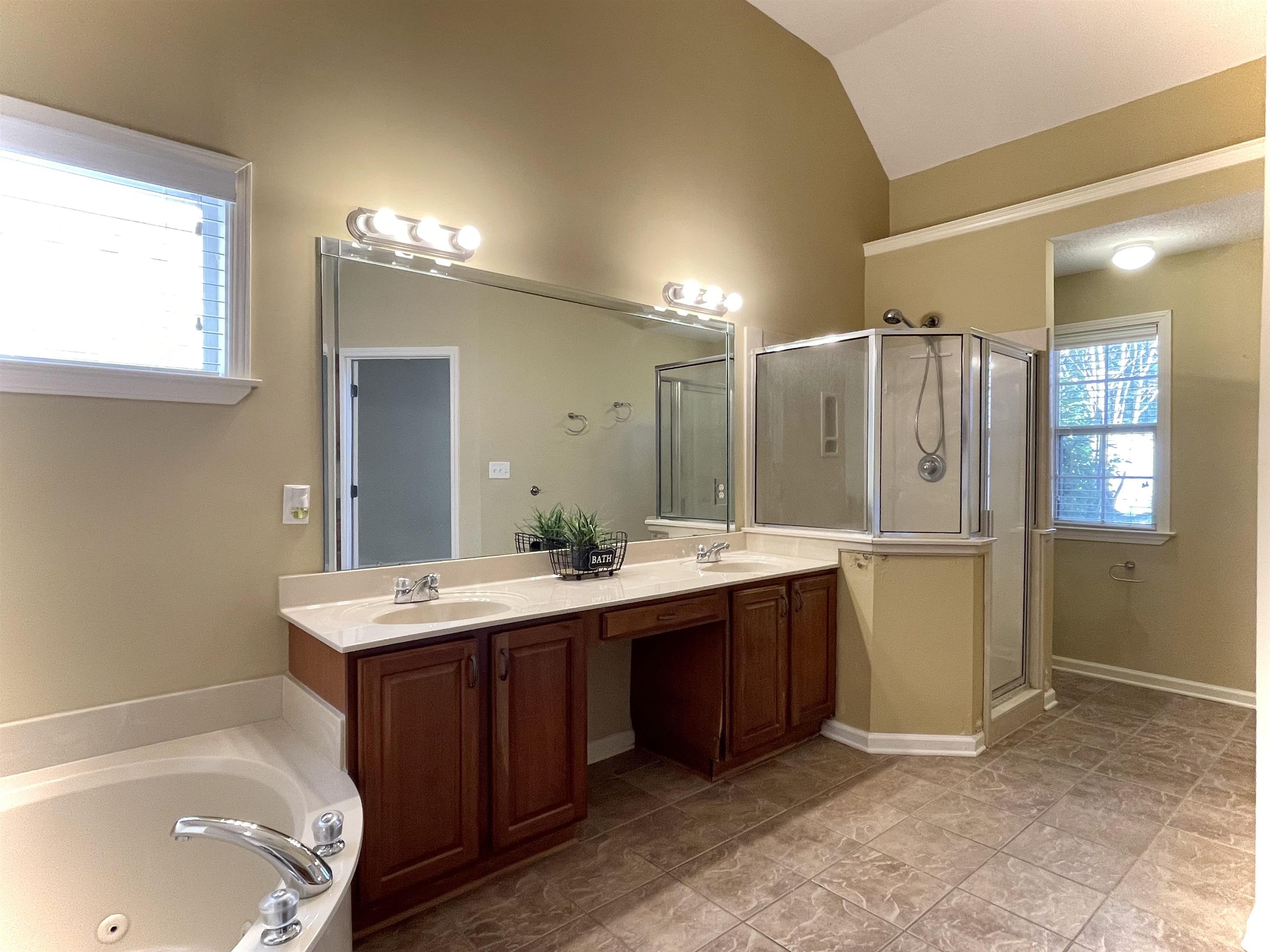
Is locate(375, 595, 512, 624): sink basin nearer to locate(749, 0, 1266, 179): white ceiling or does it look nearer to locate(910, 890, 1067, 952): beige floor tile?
locate(910, 890, 1067, 952): beige floor tile

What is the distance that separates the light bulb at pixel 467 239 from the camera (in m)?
2.36

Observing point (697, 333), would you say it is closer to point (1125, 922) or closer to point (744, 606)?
point (744, 606)

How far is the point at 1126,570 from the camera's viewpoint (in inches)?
159

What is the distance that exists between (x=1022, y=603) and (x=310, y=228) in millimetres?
3617

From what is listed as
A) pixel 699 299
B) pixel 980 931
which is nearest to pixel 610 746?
pixel 980 931

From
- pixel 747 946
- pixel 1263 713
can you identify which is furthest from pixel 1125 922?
pixel 747 946

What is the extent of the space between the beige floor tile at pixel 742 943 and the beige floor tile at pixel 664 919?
0.02 metres

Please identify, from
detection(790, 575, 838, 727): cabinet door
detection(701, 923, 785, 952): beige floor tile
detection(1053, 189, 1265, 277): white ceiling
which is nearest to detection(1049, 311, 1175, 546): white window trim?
detection(1053, 189, 1265, 277): white ceiling

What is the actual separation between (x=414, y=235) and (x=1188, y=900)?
3081mm

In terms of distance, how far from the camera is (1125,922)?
6.14 ft

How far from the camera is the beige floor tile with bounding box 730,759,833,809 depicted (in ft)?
8.51

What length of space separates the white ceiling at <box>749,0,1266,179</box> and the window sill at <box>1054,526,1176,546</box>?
2.27 m

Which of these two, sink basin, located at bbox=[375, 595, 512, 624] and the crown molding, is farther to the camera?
the crown molding

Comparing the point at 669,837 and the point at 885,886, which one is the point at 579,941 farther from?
the point at 885,886
